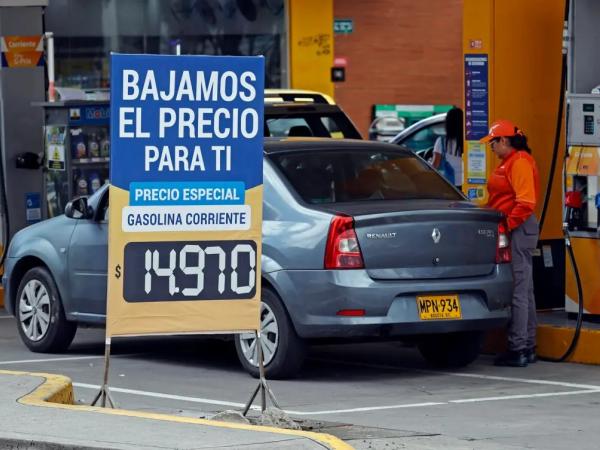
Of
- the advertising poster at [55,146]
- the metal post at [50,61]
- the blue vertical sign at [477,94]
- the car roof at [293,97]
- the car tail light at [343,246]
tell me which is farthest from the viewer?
the metal post at [50,61]

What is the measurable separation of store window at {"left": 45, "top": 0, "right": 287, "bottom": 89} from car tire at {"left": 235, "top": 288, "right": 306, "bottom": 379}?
10428mm

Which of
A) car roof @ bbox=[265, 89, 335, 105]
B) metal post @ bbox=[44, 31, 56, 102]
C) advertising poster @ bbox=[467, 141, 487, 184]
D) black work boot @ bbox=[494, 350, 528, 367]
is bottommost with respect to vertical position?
black work boot @ bbox=[494, 350, 528, 367]

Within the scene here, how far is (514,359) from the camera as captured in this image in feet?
38.0

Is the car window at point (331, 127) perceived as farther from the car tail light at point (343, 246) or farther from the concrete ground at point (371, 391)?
the car tail light at point (343, 246)

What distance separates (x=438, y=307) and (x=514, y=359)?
137 cm

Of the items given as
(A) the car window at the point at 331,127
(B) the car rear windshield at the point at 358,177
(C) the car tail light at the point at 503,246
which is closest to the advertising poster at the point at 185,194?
(B) the car rear windshield at the point at 358,177

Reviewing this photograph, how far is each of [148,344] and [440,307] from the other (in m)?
3.26

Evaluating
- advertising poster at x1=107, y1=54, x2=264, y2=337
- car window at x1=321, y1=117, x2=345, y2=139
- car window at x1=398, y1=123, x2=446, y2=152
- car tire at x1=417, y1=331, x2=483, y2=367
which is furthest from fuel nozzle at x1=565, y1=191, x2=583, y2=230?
car window at x1=398, y1=123, x2=446, y2=152

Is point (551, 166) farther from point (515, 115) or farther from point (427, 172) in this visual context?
point (427, 172)

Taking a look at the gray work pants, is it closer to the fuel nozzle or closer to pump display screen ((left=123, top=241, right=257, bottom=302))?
the fuel nozzle

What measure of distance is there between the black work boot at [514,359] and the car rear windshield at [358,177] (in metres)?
1.25

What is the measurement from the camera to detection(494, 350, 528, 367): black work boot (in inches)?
456

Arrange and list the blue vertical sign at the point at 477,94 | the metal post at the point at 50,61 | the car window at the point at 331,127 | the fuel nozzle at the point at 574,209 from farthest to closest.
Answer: the metal post at the point at 50,61, the car window at the point at 331,127, the blue vertical sign at the point at 477,94, the fuel nozzle at the point at 574,209

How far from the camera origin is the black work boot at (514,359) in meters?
11.6
